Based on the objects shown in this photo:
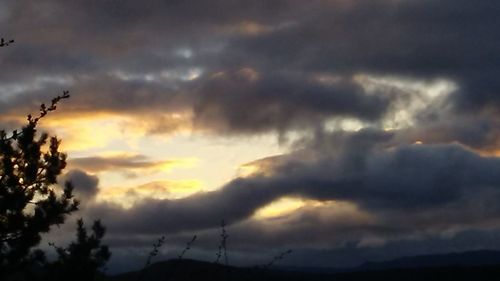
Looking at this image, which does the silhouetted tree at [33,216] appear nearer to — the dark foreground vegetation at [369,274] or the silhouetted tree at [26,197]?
the silhouetted tree at [26,197]

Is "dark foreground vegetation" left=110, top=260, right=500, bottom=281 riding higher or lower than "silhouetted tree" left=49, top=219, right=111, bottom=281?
higher

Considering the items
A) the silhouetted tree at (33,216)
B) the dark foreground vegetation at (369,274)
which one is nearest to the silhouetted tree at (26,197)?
the silhouetted tree at (33,216)

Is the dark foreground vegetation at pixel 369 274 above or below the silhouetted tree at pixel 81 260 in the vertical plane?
above

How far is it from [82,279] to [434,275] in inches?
6211

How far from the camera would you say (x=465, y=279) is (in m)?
166

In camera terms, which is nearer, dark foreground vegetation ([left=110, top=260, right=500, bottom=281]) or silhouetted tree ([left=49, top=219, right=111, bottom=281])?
silhouetted tree ([left=49, top=219, right=111, bottom=281])

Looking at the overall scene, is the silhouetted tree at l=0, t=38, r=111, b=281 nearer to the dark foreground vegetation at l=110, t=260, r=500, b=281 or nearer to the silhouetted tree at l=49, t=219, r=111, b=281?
the silhouetted tree at l=49, t=219, r=111, b=281

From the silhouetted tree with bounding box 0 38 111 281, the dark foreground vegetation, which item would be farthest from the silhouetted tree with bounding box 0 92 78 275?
the dark foreground vegetation

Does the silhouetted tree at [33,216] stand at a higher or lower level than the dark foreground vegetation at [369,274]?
lower

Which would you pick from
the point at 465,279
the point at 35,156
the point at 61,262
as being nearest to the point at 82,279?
the point at 61,262

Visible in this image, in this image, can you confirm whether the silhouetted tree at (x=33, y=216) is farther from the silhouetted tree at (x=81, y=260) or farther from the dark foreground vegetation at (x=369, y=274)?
the dark foreground vegetation at (x=369, y=274)

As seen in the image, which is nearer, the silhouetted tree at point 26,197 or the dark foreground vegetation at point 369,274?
the silhouetted tree at point 26,197

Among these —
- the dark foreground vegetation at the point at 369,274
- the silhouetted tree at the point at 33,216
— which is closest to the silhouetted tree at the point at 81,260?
the silhouetted tree at the point at 33,216

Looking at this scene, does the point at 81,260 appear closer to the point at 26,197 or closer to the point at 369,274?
the point at 26,197
